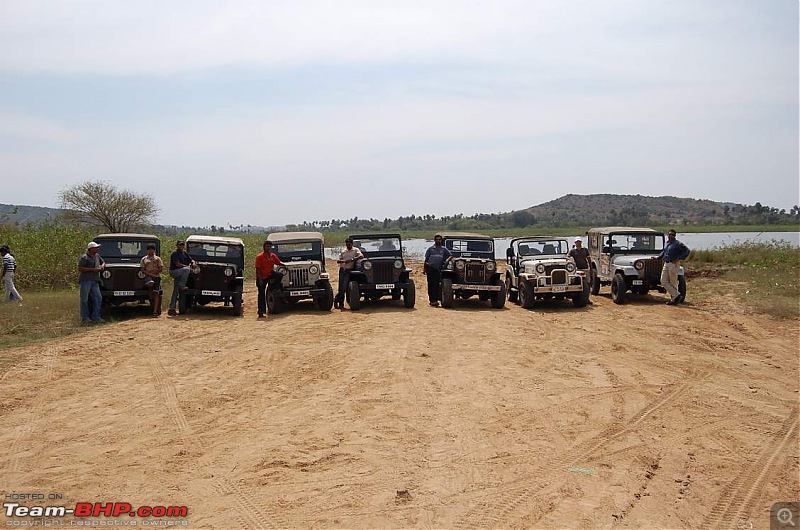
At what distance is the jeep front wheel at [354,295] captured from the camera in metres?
15.2

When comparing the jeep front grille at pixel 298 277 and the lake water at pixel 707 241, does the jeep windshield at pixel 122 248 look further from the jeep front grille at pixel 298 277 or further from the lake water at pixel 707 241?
the lake water at pixel 707 241

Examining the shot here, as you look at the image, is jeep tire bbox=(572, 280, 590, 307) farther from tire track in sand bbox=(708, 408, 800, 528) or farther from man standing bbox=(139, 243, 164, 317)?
man standing bbox=(139, 243, 164, 317)

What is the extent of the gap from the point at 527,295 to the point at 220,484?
11497 millimetres

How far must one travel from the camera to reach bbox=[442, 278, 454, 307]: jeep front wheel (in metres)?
15.7

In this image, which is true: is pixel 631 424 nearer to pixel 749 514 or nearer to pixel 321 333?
pixel 749 514

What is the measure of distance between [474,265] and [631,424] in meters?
9.20

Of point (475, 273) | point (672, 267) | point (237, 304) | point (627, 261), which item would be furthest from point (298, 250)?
point (672, 267)

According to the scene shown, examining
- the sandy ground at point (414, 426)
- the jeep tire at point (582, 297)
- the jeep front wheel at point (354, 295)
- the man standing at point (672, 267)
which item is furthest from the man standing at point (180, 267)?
the man standing at point (672, 267)

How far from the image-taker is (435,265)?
52.7ft

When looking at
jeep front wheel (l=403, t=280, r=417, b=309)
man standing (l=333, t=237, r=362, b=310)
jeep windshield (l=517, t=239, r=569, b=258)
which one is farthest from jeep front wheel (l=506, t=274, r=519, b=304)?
man standing (l=333, t=237, r=362, b=310)

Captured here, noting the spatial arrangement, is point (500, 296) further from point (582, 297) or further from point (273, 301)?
point (273, 301)

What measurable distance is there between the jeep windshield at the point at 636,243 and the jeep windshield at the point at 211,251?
10.2 metres

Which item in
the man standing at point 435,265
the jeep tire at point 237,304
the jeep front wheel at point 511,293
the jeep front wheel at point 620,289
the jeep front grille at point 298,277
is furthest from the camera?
the jeep front wheel at point 511,293

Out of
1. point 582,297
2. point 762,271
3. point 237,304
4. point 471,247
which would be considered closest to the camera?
point 237,304
